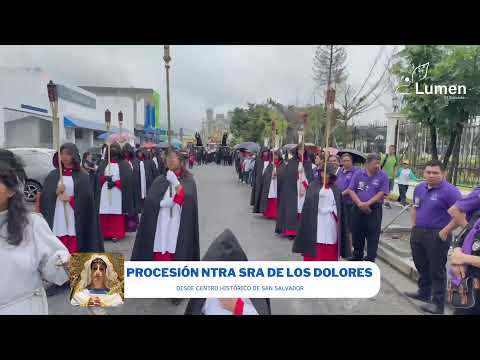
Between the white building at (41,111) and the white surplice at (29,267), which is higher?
the white building at (41,111)

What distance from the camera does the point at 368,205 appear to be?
4578 mm

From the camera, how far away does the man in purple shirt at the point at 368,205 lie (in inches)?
182

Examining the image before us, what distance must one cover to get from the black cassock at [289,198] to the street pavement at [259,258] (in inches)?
12.1

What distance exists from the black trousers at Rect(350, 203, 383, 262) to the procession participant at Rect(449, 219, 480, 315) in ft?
6.63

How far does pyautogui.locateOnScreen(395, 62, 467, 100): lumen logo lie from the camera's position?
3713mm

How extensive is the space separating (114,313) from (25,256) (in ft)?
4.00

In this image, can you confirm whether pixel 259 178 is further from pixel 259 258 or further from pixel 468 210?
pixel 468 210

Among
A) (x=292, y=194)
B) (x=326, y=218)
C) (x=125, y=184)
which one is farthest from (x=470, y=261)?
(x=125, y=184)

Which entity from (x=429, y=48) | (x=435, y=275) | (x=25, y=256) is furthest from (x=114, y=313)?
(x=429, y=48)

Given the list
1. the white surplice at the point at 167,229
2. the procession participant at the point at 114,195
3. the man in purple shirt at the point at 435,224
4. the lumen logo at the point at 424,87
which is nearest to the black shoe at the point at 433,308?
the man in purple shirt at the point at 435,224

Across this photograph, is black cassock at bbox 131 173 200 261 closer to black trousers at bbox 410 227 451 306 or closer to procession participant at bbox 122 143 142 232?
black trousers at bbox 410 227 451 306

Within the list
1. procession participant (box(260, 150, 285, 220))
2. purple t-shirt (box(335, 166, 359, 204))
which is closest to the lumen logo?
purple t-shirt (box(335, 166, 359, 204))

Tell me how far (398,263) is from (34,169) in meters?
8.67

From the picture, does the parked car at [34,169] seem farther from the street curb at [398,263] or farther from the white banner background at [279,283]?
the street curb at [398,263]
